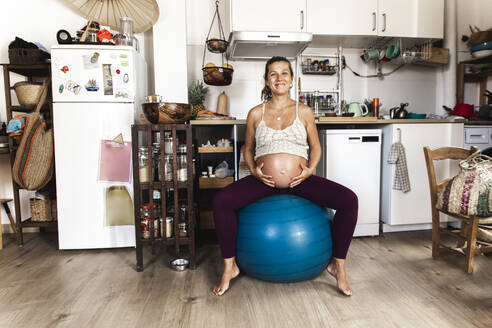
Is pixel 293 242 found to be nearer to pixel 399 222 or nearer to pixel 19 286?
pixel 399 222

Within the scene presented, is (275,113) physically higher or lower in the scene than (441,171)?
higher

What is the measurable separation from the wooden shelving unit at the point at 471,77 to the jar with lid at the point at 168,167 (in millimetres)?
2961

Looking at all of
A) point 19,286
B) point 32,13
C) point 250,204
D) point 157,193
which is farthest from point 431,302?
point 32,13

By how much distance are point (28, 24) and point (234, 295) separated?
113 inches

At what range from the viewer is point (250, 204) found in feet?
5.70

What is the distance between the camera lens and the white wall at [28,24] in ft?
8.98

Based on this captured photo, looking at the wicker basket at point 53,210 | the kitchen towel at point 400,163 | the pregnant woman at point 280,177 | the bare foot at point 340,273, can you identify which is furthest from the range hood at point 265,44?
the wicker basket at point 53,210

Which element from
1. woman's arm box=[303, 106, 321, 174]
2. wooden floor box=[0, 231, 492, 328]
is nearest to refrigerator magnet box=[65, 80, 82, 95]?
wooden floor box=[0, 231, 492, 328]

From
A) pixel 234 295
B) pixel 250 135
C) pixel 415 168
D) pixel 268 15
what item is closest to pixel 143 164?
pixel 250 135

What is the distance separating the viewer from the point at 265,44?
2.76m

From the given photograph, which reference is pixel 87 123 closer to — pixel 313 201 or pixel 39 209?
pixel 39 209

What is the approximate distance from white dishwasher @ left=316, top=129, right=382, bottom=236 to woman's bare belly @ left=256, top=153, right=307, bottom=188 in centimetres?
69

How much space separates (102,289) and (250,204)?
0.93m

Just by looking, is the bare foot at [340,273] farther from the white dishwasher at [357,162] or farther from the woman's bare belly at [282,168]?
the white dishwasher at [357,162]
